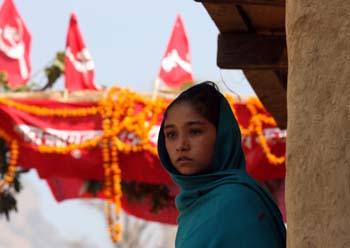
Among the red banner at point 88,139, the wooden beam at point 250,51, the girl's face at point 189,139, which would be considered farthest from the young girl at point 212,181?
the red banner at point 88,139

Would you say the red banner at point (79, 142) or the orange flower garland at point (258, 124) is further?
the red banner at point (79, 142)

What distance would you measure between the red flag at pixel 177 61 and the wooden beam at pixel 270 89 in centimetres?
445

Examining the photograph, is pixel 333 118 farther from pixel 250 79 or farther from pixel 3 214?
pixel 3 214

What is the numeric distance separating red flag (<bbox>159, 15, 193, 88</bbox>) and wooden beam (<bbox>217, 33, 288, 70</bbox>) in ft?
19.3

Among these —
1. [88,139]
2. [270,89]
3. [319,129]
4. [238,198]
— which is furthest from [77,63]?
[319,129]

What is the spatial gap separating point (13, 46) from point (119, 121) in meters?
1.49

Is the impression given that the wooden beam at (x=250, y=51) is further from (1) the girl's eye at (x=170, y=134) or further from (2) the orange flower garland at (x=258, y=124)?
(2) the orange flower garland at (x=258, y=124)

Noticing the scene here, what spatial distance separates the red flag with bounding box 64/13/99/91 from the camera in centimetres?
1124

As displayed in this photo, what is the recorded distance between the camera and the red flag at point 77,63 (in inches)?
443

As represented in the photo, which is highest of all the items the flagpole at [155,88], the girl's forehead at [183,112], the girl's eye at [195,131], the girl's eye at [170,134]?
the flagpole at [155,88]

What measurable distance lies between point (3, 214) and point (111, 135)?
1387 mm

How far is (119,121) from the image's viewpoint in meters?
11.1

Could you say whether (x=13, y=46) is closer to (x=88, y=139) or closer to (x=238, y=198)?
(x=88, y=139)

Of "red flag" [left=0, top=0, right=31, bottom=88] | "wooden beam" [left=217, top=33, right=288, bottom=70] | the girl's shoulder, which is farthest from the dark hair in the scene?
"red flag" [left=0, top=0, right=31, bottom=88]
